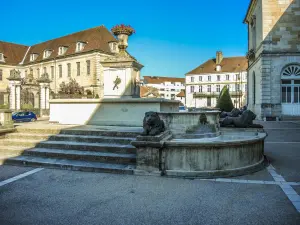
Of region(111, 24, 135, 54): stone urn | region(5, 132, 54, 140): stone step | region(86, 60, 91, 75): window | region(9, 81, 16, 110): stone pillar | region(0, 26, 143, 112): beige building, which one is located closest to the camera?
region(5, 132, 54, 140): stone step

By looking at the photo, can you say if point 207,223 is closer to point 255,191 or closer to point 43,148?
point 255,191

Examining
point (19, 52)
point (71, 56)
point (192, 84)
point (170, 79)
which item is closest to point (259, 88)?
point (71, 56)

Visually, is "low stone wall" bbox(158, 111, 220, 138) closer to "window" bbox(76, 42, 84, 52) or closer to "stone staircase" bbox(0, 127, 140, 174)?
"stone staircase" bbox(0, 127, 140, 174)

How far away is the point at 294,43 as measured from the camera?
22.9 metres

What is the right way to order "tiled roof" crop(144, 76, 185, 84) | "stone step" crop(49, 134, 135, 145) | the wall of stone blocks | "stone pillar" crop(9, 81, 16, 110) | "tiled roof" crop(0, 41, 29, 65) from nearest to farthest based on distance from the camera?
1. "stone step" crop(49, 134, 135, 145)
2. the wall of stone blocks
3. "stone pillar" crop(9, 81, 16, 110)
4. "tiled roof" crop(0, 41, 29, 65)
5. "tiled roof" crop(144, 76, 185, 84)

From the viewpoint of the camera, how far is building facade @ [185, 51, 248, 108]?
6712 cm

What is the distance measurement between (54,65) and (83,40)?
9.15 m

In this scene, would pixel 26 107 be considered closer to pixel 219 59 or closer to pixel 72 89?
pixel 72 89

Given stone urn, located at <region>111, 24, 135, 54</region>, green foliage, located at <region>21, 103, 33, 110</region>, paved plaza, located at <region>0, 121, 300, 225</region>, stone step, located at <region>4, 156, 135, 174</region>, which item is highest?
stone urn, located at <region>111, 24, 135, 54</region>

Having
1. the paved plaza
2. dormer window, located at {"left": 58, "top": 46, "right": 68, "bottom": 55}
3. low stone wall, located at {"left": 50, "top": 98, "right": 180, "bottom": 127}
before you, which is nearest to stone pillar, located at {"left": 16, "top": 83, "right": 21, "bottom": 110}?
low stone wall, located at {"left": 50, "top": 98, "right": 180, "bottom": 127}

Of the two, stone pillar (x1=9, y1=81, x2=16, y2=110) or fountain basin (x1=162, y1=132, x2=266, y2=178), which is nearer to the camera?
fountain basin (x1=162, y1=132, x2=266, y2=178)

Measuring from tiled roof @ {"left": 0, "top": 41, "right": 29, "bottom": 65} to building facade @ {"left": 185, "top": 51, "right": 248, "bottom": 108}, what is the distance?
147ft

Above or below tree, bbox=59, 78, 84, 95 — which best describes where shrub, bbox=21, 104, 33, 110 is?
below

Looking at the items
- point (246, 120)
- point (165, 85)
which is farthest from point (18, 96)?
point (165, 85)
